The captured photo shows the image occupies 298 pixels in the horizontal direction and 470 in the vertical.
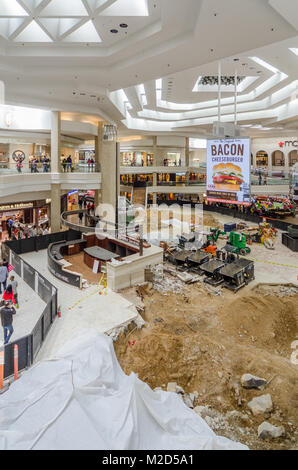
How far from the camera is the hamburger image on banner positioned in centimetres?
1233

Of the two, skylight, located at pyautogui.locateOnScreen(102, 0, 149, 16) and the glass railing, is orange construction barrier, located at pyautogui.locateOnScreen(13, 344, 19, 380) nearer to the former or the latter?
skylight, located at pyautogui.locateOnScreen(102, 0, 149, 16)

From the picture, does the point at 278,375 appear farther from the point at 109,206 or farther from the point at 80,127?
the point at 80,127

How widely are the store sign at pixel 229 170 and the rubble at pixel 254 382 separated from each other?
278 inches

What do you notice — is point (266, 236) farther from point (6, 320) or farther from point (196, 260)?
point (6, 320)

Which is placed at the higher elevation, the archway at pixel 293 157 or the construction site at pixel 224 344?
the archway at pixel 293 157

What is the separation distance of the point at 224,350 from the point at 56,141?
57.0ft

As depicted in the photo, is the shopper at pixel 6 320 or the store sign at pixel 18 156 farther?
the store sign at pixel 18 156

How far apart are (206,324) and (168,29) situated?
32.4 ft

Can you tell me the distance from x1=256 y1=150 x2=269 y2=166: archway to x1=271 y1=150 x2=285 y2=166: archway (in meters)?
1.04

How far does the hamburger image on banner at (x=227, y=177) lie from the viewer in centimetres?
1233

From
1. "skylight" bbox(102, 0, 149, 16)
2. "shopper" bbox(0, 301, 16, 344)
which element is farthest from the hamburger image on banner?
"shopper" bbox(0, 301, 16, 344)

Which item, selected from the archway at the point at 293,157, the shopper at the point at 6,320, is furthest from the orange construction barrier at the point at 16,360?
the archway at the point at 293,157

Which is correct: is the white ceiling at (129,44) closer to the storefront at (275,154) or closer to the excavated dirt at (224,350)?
the excavated dirt at (224,350)

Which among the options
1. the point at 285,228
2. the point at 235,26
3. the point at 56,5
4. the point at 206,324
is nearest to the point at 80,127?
the point at 56,5
